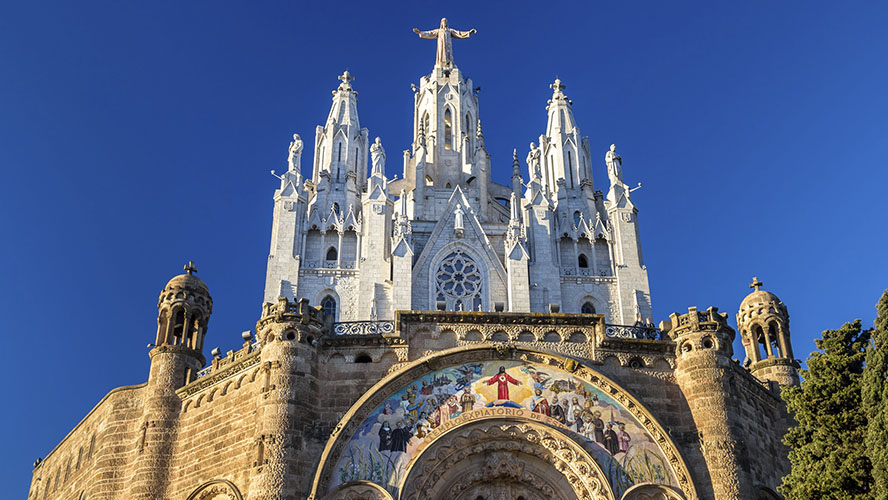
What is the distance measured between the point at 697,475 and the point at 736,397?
300cm

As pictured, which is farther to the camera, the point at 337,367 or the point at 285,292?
the point at 285,292

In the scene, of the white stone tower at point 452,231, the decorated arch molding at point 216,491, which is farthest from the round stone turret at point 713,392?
the white stone tower at point 452,231

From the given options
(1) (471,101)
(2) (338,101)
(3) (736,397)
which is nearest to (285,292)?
(2) (338,101)

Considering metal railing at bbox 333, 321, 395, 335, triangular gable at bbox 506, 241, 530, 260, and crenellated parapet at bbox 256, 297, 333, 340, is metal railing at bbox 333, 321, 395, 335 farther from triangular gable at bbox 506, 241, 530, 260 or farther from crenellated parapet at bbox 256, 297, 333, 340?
triangular gable at bbox 506, 241, 530, 260

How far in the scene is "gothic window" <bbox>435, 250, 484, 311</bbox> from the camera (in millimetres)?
49625

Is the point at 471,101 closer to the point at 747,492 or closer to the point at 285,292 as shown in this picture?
the point at 285,292

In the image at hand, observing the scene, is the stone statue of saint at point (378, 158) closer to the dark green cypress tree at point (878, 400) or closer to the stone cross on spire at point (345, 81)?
the stone cross on spire at point (345, 81)

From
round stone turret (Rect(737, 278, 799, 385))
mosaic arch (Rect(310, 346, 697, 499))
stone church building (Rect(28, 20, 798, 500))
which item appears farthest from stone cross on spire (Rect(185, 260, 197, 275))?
round stone turret (Rect(737, 278, 799, 385))

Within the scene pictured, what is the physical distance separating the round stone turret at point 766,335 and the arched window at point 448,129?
2983cm

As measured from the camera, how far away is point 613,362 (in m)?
28.0

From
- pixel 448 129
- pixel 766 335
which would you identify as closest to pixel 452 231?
pixel 448 129

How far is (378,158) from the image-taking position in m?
55.6

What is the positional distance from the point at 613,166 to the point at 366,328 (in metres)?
32.4

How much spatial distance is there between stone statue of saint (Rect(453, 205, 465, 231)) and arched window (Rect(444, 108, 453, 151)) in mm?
9818
